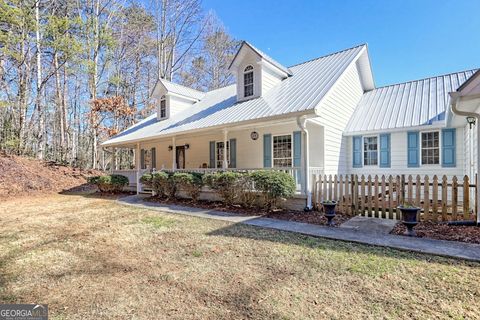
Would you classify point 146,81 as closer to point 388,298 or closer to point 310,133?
point 310,133

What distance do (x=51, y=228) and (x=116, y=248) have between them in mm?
2980

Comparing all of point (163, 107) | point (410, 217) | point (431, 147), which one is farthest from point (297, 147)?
point (163, 107)

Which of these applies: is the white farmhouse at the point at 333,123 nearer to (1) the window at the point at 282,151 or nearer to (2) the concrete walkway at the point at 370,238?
(1) the window at the point at 282,151

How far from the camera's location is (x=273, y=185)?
7898mm

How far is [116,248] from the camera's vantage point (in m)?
4.99

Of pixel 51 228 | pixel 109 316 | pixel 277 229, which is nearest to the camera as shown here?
pixel 109 316

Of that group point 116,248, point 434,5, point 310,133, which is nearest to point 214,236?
point 116,248

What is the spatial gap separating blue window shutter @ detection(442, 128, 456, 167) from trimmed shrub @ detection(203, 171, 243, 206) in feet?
23.9

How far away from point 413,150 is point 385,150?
943 mm

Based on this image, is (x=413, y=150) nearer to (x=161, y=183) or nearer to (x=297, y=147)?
(x=297, y=147)

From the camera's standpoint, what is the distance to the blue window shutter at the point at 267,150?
37.0ft

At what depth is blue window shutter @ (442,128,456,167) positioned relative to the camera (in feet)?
30.2

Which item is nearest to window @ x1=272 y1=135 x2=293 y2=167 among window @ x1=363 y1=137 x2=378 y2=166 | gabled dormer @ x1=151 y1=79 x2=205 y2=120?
window @ x1=363 y1=137 x2=378 y2=166

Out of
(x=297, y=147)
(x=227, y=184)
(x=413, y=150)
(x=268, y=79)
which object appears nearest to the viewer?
(x=227, y=184)
